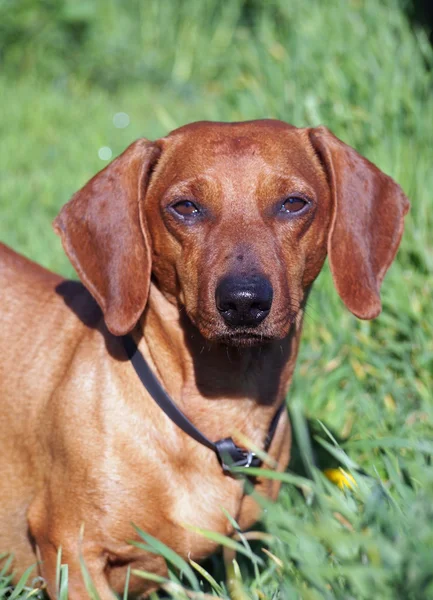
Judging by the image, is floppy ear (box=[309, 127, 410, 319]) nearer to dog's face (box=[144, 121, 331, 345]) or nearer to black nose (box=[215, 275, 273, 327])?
dog's face (box=[144, 121, 331, 345])

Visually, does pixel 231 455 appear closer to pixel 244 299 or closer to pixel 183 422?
pixel 183 422

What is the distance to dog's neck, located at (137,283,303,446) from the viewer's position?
2.93 metres

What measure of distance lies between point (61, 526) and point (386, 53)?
13.0 ft

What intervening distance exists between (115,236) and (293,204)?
55 centimetres

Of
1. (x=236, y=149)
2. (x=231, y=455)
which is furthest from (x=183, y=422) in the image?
(x=236, y=149)

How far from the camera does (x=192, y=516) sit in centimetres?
281

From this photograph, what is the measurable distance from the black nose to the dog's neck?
0.99ft

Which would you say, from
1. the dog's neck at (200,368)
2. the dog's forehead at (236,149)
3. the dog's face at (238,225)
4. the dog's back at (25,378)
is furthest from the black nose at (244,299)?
the dog's back at (25,378)

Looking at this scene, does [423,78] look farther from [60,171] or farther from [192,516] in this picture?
[192,516]

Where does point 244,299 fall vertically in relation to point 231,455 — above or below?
above

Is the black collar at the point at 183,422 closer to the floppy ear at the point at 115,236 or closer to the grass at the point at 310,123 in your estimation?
the floppy ear at the point at 115,236

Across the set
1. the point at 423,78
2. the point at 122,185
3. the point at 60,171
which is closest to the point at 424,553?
the point at 122,185

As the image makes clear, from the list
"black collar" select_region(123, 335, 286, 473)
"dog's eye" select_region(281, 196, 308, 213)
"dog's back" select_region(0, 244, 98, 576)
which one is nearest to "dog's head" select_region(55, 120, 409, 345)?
"dog's eye" select_region(281, 196, 308, 213)

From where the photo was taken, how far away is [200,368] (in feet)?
9.68
